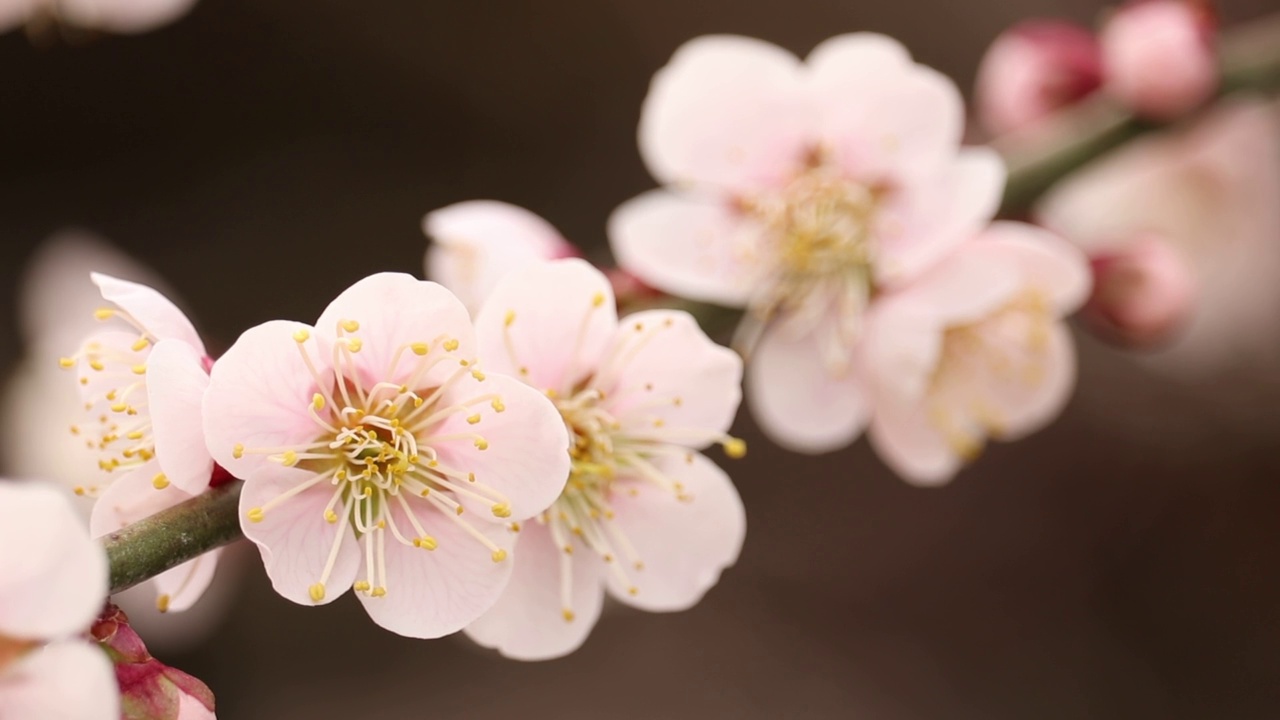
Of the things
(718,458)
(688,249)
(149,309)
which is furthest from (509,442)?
(718,458)

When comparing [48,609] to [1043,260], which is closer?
[48,609]

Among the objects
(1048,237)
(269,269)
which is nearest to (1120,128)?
(1048,237)

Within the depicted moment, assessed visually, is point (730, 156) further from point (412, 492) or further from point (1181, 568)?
point (1181, 568)

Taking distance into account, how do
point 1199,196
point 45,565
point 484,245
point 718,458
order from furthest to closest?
1. point 718,458
2. point 1199,196
3. point 484,245
4. point 45,565

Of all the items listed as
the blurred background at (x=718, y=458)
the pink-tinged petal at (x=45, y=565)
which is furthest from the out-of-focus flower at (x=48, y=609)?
the blurred background at (x=718, y=458)

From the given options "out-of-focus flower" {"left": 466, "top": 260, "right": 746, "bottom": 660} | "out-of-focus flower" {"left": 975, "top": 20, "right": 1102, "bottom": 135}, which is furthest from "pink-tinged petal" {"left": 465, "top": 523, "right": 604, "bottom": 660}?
"out-of-focus flower" {"left": 975, "top": 20, "right": 1102, "bottom": 135}

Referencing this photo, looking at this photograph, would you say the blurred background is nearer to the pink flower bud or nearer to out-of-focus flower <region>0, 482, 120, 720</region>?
the pink flower bud

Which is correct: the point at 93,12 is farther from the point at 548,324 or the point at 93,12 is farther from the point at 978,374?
the point at 978,374
